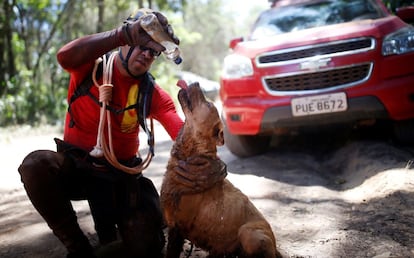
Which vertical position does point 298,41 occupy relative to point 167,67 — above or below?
above

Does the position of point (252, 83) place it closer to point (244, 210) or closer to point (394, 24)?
point (394, 24)

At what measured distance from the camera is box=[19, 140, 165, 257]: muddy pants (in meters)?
2.46

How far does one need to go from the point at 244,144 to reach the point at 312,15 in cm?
200

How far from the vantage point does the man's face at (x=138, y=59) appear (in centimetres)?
253

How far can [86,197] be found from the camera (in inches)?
109

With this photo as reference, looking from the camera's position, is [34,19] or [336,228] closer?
[336,228]

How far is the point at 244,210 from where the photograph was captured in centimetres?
218

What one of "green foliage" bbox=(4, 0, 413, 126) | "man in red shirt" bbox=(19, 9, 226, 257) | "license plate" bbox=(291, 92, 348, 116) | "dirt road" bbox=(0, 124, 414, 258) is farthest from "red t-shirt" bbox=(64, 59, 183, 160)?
"green foliage" bbox=(4, 0, 413, 126)

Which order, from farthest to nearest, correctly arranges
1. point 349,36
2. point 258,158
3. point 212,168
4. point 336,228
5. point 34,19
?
point 34,19
point 258,158
point 349,36
point 336,228
point 212,168

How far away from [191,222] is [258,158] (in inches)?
123

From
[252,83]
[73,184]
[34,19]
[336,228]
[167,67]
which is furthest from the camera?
[34,19]

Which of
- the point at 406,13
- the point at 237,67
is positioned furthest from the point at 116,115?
the point at 406,13

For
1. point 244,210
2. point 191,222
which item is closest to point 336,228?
point 244,210

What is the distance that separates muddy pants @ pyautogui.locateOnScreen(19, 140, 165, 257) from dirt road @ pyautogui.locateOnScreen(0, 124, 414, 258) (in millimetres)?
371
